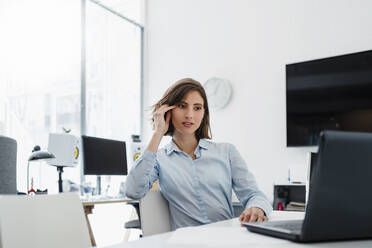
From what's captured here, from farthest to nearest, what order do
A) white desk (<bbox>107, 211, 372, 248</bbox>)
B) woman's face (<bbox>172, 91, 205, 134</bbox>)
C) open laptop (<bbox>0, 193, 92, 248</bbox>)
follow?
woman's face (<bbox>172, 91, 205, 134</bbox>) < open laptop (<bbox>0, 193, 92, 248</bbox>) < white desk (<bbox>107, 211, 372, 248</bbox>)

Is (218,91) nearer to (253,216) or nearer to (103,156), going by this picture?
(103,156)

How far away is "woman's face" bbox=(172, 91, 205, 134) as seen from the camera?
1424 mm

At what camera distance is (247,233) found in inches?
32.0

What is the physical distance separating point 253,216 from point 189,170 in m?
0.39

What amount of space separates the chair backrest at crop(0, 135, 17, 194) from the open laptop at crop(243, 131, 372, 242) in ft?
5.02

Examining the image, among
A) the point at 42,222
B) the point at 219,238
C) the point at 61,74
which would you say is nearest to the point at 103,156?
the point at 61,74

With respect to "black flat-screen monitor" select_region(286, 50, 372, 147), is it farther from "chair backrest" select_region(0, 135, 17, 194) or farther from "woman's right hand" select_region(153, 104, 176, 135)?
"chair backrest" select_region(0, 135, 17, 194)

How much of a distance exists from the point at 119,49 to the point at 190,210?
386cm

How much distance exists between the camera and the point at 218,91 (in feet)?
14.1

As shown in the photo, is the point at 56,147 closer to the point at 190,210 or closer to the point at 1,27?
the point at 1,27

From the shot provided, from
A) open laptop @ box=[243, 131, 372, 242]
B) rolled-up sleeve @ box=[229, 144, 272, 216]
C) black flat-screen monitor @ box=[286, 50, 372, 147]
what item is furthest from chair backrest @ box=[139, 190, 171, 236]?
black flat-screen monitor @ box=[286, 50, 372, 147]

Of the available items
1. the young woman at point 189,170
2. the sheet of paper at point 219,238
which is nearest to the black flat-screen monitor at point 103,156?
the young woman at point 189,170

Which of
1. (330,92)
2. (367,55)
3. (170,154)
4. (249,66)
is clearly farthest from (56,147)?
(367,55)

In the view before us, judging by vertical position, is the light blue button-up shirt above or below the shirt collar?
below
